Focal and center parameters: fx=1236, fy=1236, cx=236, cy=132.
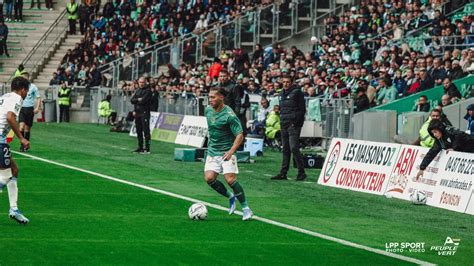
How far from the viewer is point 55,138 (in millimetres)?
39219

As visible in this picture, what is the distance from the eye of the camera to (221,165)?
1820 centimetres

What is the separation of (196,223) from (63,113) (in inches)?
1386

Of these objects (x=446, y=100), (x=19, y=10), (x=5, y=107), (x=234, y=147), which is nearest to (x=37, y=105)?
(x=446, y=100)

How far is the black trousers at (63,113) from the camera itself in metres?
51.8

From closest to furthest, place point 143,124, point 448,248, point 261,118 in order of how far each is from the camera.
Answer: point 448,248 < point 143,124 < point 261,118

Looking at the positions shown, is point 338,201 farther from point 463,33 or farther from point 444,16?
point 444,16

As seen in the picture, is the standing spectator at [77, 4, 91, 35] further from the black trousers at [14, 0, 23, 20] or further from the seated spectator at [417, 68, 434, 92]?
the seated spectator at [417, 68, 434, 92]

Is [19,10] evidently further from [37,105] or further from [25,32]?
[37,105]

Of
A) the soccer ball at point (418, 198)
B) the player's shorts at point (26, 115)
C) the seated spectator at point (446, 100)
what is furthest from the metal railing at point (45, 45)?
the soccer ball at point (418, 198)

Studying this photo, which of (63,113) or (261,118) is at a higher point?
(261,118)

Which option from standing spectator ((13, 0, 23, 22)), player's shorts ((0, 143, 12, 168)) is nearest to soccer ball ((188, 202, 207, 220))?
player's shorts ((0, 143, 12, 168))

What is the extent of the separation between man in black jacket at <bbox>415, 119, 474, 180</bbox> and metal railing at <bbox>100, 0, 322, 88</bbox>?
91.1 feet

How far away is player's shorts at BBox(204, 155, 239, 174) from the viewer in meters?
18.0

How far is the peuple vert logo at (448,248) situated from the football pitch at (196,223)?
0.09 meters
